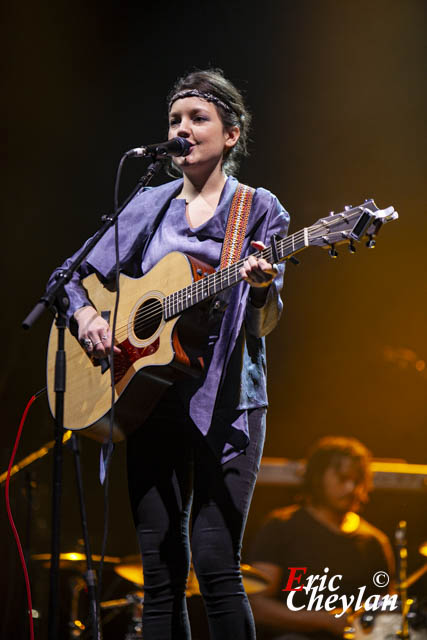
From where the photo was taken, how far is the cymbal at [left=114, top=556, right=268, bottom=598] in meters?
3.67

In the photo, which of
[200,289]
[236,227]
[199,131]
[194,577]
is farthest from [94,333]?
[194,577]

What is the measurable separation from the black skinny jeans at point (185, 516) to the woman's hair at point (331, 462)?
6.67 feet

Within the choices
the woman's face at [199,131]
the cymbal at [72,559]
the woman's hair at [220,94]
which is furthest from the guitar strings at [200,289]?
the cymbal at [72,559]

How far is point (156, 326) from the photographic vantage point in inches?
91.5

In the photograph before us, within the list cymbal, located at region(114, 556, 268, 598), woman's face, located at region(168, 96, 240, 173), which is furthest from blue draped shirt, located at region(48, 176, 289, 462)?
cymbal, located at region(114, 556, 268, 598)

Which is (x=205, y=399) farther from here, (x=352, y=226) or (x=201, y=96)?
(x=201, y=96)

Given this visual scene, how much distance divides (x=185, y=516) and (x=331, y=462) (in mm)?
2123

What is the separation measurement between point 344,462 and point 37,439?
1.92 m

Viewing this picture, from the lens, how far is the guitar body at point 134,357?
7.25 ft

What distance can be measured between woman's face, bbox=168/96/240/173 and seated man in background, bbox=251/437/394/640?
7.56ft

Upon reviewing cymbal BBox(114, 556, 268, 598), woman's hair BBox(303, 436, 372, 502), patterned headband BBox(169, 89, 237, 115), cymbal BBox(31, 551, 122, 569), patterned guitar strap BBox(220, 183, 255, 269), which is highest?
patterned headband BBox(169, 89, 237, 115)

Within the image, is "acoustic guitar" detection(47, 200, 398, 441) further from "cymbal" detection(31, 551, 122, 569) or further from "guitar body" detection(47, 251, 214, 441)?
"cymbal" detection(31, 551, 122, 569)

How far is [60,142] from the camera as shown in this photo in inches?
175

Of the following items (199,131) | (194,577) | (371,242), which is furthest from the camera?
(194,577)
